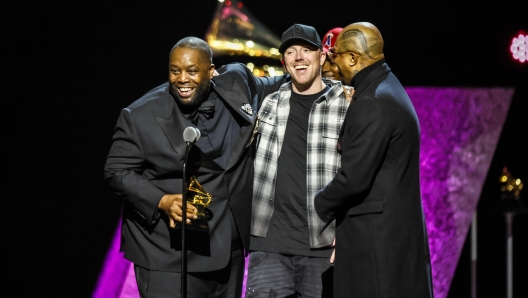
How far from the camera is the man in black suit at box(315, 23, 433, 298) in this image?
2730mm

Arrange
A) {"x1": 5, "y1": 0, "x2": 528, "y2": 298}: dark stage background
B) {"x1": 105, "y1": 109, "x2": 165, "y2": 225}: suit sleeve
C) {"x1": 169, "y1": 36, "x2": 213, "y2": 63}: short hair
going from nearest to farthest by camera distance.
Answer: {"x1": 105, "y1": 109, "x2": 165, "y2": 225}: suit sleeve, {"x1": 169, "y1": 36, "x2": 213, "y2": 63}: short hair, {"x1": 5, "y1": 0, "x2": 528, "y2": 298}: dark stage background

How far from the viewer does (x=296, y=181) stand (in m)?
3.25

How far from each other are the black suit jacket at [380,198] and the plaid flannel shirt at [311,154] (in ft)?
1.03

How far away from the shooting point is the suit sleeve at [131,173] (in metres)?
2.99

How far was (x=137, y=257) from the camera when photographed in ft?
Answer: 10.3

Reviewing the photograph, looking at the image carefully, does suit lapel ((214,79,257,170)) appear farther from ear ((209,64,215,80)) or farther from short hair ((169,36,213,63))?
short hair ((169,36,213,63))

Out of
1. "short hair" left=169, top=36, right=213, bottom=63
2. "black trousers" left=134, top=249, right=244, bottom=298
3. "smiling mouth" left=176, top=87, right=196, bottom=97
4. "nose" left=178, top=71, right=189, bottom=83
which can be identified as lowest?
"black trousers" left=134, top=249, right=244, bottom=298

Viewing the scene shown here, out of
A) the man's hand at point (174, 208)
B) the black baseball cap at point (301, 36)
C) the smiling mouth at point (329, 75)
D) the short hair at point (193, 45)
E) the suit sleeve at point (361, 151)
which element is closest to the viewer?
the suit sleeve at point (361, 151)

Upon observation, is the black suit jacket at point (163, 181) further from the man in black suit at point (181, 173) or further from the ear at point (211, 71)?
the ear at point (211, 71)

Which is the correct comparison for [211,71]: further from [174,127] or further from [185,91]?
[174,127]

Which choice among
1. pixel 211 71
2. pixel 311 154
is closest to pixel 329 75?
pixel 311 154

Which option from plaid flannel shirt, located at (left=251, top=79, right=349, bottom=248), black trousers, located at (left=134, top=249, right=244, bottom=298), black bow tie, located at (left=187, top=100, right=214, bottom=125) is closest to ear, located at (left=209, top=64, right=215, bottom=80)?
black bow tie, located at (left=187, top=100, right=214, bottom=125)

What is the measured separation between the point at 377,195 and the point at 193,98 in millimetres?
925

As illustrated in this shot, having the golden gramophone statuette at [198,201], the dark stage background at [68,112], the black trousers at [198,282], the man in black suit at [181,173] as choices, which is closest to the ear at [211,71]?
the man in black suit at [181,173]
